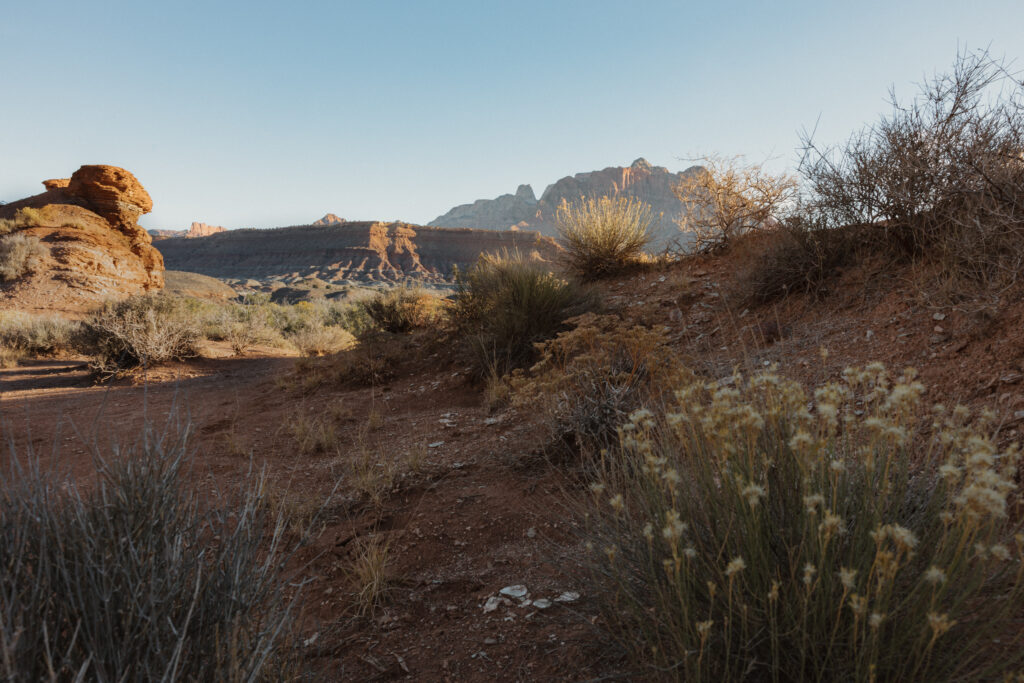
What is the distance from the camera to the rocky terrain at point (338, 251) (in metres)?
66.4

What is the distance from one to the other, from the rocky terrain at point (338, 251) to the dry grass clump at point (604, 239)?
54449 millimetres

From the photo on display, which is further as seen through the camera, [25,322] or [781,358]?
[25,322]

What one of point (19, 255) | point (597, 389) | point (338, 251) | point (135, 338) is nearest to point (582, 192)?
point (338, 251)

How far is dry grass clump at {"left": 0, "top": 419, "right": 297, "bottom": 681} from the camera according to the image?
3.83 ft

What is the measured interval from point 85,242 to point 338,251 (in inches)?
2140

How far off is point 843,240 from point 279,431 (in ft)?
21.6

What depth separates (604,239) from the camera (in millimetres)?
9008

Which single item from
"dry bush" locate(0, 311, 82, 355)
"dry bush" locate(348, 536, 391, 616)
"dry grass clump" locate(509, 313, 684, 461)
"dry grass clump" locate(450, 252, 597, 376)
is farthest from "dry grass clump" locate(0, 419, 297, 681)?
"dry bush" locate(0, 311, 82, 355)

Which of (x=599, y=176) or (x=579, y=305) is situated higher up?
(x=599, y=176)

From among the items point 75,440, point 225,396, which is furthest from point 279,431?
point 225,396

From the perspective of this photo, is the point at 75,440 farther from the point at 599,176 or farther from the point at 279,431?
the point at 599,176

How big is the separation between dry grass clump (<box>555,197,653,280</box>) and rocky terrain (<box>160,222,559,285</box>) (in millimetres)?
54449

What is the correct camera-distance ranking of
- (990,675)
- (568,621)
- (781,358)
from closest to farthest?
(990,675) < (568,621) < (781,358)

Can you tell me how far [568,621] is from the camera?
6.21ft
